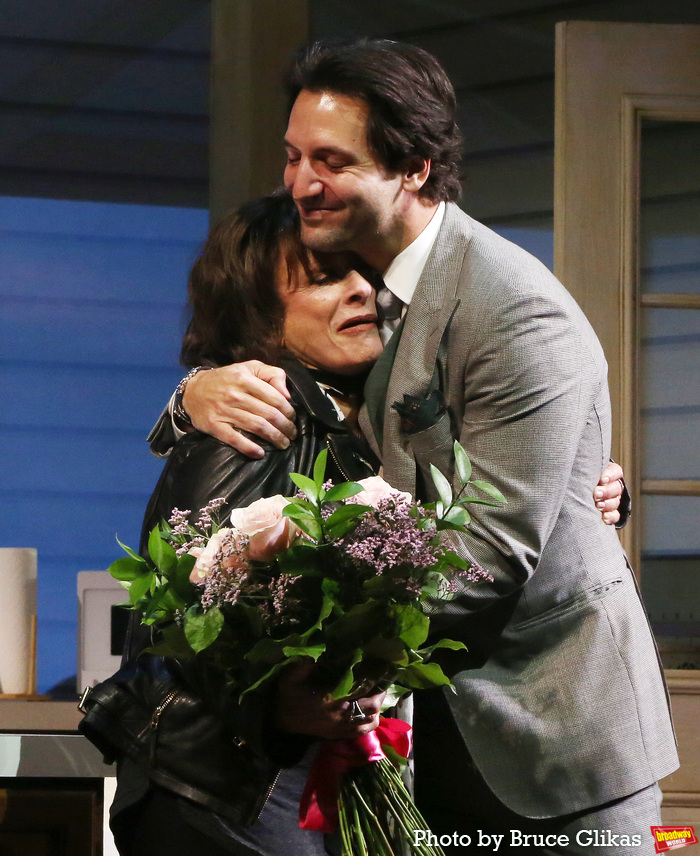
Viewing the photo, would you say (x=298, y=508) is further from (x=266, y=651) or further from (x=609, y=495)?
(x=609, y=495)

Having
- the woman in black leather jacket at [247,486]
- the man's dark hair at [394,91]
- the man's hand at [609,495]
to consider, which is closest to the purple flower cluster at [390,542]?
the woman in black leather jacket at [247,486]

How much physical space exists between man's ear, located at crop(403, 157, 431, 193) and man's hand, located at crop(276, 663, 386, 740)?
0.81 m

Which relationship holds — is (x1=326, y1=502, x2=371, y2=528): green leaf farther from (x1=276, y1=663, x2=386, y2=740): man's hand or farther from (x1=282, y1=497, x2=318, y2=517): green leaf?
(x1=276, y1=663, x2=386, y2=740): man's hand

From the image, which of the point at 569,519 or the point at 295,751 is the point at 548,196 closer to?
the point at 569,519

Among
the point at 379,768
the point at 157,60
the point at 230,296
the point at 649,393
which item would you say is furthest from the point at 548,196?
the point at 379,768

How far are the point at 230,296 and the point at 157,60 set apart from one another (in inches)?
87.7

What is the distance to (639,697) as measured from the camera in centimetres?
168

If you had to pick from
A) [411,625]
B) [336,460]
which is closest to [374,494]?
[411,625]

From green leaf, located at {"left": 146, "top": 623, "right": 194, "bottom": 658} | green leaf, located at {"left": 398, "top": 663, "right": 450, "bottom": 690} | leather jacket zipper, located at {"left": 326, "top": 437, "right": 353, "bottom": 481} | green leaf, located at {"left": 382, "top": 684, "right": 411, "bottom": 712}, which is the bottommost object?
green leaf, located at {"left": 382, "top": 684, "right": 411, "bottom": 712}

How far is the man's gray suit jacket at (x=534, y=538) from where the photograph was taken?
1619 millimetres

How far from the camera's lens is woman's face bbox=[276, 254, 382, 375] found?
180cm

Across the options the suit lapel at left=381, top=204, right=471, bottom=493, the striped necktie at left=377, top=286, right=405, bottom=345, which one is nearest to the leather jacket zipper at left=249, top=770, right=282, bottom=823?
the suit lapel at left=381, top=204, right=471, bottom=493

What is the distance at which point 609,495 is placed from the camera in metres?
1.83

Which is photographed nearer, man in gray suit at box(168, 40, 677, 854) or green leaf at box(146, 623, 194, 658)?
green leaf at box(146, 623, 194, 658)
